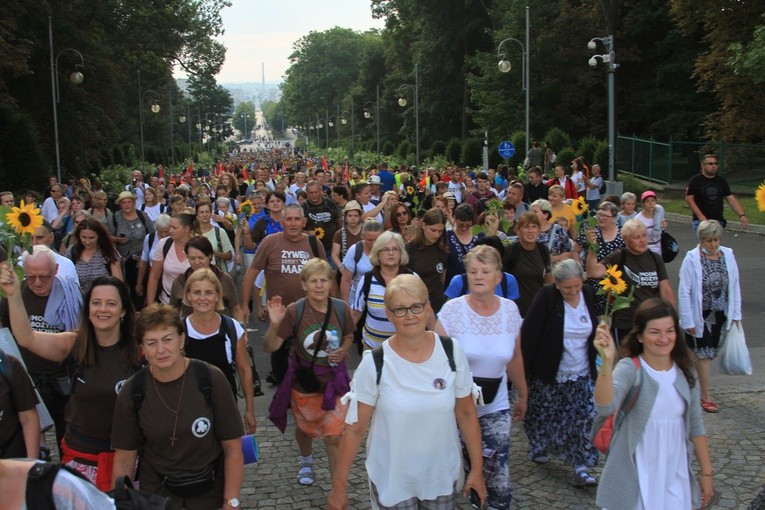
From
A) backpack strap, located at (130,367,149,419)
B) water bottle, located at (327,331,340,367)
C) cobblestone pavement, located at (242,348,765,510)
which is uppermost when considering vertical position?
backpack strap, located at (130,367,149,419)

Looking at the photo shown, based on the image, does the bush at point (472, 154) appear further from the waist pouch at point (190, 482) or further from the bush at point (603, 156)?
the waist pouch at point (190, 482)

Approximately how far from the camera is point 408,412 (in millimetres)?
3916

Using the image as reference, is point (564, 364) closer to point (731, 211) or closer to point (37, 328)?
point (37, 328)

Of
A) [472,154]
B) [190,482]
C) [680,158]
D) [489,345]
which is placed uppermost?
[472,154]

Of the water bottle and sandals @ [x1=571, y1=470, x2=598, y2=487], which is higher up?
the water bottle

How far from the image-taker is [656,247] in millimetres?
10102

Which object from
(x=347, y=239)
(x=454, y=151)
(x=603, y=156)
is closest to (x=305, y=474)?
(x=347, y=239)

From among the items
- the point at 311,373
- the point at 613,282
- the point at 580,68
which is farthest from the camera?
the point at 580,68

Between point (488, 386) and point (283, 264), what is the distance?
327cm

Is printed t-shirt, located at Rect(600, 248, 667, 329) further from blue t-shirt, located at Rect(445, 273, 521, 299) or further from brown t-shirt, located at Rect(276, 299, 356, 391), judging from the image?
brown t-shirt, located at Rect(276, 299, 356, 391)

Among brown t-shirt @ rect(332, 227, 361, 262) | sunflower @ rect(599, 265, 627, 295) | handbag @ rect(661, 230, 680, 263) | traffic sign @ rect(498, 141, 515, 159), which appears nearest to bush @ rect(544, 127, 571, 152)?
traffic sign @ rect(498, 141, 515, 159)

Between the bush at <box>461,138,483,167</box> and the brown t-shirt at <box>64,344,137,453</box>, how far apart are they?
134 ft

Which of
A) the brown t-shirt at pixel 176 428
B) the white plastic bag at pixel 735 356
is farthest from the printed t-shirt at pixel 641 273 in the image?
the brown t-shirt at pixel 176 428

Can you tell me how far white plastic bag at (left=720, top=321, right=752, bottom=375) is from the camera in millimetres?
7105
